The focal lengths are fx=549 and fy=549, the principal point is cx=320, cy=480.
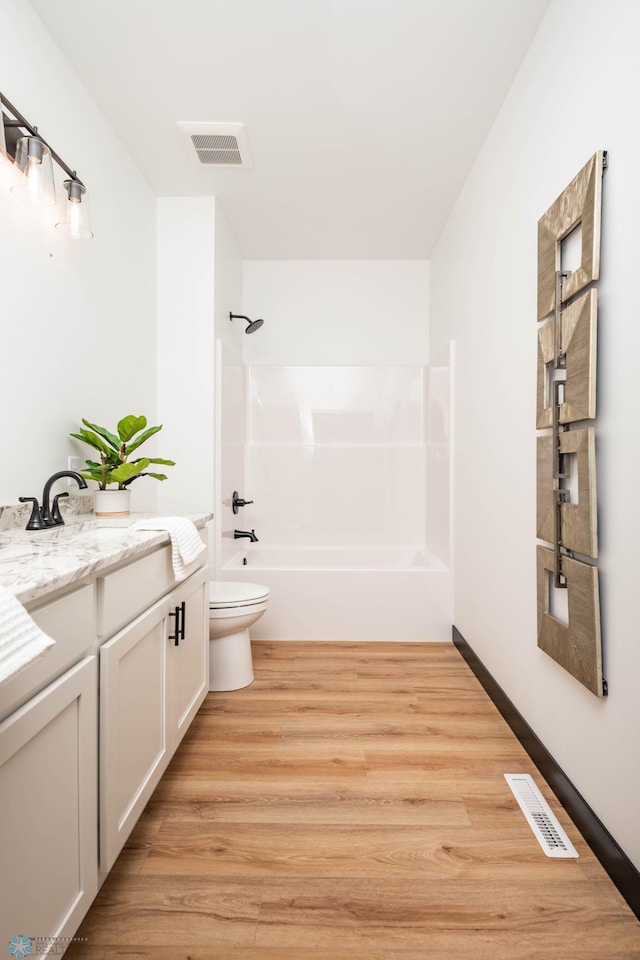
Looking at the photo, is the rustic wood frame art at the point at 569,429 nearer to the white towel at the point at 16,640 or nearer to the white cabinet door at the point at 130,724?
the white cabinet door at the point at 130,724

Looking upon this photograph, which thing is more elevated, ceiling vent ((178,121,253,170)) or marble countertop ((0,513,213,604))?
ceiling vent ((178,121,253,170))

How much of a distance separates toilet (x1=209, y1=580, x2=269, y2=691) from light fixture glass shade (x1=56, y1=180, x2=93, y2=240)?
5.06 feet

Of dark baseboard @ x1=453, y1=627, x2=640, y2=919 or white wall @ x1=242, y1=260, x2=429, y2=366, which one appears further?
white wall @ x1=242, y1=260, x2=429, y2=366

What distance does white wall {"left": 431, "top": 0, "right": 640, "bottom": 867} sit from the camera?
1.33 metres

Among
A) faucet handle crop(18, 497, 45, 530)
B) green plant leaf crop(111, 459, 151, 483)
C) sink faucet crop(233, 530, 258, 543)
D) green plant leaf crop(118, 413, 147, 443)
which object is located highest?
green plant leaf crop(118, 413, 147, 443)

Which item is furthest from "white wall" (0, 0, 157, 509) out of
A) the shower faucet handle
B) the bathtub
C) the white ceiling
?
the bathtub

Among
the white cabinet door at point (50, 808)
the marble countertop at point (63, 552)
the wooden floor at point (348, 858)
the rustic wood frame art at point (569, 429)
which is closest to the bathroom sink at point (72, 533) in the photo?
the marble countertop at point (63, 552)

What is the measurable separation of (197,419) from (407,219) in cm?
177

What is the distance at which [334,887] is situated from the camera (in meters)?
1.35

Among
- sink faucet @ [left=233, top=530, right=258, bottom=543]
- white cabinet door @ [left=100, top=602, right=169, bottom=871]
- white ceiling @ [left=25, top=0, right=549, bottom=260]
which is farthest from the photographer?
sink faucet @ [left=233, top=530, right=258, bottom=543]

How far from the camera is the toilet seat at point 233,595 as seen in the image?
244cm

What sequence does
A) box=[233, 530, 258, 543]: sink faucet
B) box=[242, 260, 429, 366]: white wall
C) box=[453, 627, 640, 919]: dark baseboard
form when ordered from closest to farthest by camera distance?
box=[453, 627, 640, 919]: dark baseboard < box=[233, 530, 258, 543]: sink faucet < box=[242, 260, 429, 366]: white wall

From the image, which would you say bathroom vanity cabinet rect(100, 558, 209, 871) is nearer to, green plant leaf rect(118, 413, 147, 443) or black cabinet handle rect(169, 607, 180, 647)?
black cabinet handle rect(169, 607, 180, 647)

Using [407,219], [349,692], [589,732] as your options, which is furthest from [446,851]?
[407,219]
